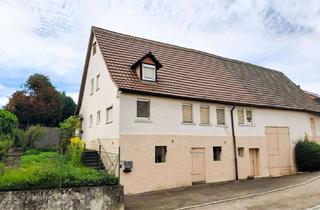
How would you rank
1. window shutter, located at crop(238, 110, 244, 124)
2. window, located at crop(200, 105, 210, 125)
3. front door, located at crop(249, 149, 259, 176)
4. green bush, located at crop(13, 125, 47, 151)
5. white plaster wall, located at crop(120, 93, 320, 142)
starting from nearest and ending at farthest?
white plaster wall, located at crop(120, 93, 320, 142) → window, located at crop(200, 105, 210, 125) → window shutter, located at crop(238, 110, 244, 124) → front door, located at crop(249, 149, 259, 176) → green bush, located at crop(13, 125, 47, 151)

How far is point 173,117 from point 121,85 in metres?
4.07

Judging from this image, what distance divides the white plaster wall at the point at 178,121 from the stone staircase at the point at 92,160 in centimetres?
272

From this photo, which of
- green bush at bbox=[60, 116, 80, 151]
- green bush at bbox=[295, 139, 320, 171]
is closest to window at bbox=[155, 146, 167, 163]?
green bush at bbox=[60, 116, 80, 151]

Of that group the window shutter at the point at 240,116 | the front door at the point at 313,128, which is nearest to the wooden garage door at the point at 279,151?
the window shutter at the point at 240,116

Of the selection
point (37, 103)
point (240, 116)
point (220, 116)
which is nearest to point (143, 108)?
point (220, 116)

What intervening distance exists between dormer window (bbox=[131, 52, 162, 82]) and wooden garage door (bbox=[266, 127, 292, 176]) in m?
10.8

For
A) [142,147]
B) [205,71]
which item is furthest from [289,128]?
[142,147]

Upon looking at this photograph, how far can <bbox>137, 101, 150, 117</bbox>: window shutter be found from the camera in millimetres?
16708

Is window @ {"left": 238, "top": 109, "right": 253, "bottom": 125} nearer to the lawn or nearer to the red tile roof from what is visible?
the red tile roof

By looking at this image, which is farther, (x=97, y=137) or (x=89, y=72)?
(x=89, y=72)

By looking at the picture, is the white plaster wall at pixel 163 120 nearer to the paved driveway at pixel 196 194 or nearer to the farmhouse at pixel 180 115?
the farmhouse at pixel 180 115

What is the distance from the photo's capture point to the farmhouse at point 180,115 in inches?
642

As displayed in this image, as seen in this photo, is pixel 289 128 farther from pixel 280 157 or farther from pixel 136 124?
pixel 136 124

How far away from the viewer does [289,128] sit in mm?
23844
